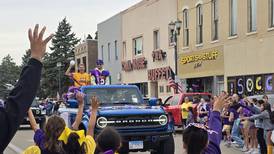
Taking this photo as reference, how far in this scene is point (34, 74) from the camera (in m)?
2.91

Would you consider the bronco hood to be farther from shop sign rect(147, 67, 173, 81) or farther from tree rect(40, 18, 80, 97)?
tree rect(40, 18, 80, 97)

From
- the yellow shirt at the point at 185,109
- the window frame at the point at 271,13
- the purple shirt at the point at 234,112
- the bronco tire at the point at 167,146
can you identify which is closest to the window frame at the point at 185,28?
the window frame at the point at 271,13

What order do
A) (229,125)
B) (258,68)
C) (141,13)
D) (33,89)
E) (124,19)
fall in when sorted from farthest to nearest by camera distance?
1. (124,19)
2. (141,13)
3. (258,68)
4. (229,125)
5. (33,89)

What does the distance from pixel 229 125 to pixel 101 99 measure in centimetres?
A: 625

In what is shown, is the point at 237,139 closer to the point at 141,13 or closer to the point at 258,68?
the point at 258,68

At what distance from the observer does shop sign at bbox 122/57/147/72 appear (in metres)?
41.0

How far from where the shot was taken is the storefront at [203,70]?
29.9 m

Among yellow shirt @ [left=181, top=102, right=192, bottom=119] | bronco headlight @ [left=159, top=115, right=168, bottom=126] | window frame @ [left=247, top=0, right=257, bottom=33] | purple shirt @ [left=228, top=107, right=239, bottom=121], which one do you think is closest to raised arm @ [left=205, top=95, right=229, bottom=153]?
bronco headlight @ [left=159, top=115, right=168, bottom=126]

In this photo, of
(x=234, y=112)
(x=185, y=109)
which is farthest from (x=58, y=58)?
(x=234, y=112)

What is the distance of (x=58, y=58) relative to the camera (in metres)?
80.1

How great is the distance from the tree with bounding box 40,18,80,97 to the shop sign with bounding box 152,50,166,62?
4080 centimetres

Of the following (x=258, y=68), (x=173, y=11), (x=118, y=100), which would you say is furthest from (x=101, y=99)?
(x=173, y=11)

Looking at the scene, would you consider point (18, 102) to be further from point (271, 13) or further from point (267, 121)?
point (271, 13)

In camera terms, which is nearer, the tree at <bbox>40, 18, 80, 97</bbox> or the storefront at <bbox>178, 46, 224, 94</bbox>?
the storefront at <bbox>178, 46, 224, 94</bbox>
